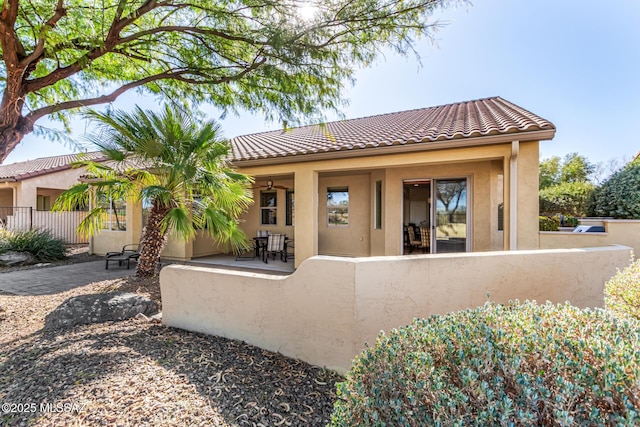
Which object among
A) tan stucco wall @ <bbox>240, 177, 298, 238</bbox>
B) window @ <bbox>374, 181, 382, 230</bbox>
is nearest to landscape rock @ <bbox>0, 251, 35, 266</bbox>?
tan stucco wall @ <bbox>240, 177, 298, 238</bbox>

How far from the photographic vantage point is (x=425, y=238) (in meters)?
9.69

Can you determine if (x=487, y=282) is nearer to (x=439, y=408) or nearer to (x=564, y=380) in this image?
(x=564, y=380)

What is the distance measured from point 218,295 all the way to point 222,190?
2.90 meters

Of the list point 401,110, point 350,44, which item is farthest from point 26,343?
point 401,110

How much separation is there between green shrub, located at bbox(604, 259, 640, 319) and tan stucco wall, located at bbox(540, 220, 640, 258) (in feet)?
9.64

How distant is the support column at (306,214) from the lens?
8.50 meters

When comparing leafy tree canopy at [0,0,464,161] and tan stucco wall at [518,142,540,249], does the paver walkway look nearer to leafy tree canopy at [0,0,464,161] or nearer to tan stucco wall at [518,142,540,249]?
leafy tree canopy at [0,0,464,161]

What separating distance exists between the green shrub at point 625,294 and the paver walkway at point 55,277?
411 inches

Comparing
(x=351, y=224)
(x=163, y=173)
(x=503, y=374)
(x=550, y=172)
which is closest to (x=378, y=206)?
(x=351, y=224)

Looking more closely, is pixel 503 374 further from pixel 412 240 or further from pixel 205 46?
A: pixel 412 240

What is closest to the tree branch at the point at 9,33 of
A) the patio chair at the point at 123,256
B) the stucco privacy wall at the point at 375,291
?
the stucco privacy wall at the point at 375,291

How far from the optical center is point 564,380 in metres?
1.38

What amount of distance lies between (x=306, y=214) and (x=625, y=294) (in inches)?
264

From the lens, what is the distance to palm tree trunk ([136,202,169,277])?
6.98m
